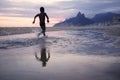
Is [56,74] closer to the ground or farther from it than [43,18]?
closer to the ground

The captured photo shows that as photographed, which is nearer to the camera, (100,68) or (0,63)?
(100,68)

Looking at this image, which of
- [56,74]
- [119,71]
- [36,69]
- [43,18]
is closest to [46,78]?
[56,74]

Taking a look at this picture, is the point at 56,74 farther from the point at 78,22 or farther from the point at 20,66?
the point at 78,22

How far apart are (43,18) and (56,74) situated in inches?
520

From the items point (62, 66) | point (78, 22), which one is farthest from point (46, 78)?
point (78, 22)

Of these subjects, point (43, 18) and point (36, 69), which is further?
point (43, 18)

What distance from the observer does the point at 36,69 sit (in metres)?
5.77

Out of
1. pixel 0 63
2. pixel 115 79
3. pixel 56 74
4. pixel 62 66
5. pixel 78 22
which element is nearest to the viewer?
pixel 115 79

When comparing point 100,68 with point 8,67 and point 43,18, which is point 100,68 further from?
point 43,18

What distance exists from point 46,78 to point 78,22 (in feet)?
471

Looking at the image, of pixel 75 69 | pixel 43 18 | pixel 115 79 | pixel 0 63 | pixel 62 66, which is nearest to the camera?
pixel 115 79

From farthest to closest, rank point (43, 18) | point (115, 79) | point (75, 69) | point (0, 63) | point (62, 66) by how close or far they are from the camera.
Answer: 1. point (43, 18)
2. point (0, 63)
3. point (62, 66)
4. point (75, 69)
5. point (115, 79)

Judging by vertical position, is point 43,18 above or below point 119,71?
above

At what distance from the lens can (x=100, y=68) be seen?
5844 millimetres
